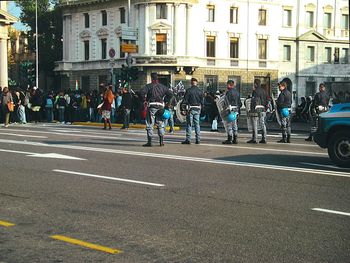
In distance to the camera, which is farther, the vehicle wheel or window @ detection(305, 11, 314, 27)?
window @ detection(305, 11, 314, 27)

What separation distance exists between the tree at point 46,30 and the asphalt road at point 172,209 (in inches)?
2471

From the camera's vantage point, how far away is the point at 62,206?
7.26 m

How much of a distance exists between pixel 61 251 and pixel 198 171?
538cm

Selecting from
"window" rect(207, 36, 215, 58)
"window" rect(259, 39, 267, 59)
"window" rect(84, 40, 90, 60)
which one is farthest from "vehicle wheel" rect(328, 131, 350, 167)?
"window" rect(84, 40, 90, 60)

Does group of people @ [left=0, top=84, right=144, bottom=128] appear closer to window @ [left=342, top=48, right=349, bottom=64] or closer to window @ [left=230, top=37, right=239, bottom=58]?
window @ [left=230, top=37, right=239, bottom=58]

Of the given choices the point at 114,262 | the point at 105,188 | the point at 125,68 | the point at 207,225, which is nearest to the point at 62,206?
the point at 105,188

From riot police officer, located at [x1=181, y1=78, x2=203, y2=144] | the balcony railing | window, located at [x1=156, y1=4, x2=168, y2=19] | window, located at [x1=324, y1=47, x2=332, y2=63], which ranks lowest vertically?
riot police officer, located at [x1=181, y1=78, x2=203, y2=144]

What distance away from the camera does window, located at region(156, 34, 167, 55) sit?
57.4 m

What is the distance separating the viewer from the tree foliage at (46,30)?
241 feet

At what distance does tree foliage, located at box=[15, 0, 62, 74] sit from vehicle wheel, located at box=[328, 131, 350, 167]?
64.9 m

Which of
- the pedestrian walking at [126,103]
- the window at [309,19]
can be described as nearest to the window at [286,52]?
the window at [309,19]

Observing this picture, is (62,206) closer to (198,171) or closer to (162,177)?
(162,177)

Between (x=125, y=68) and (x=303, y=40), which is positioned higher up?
(x=303, y=40)

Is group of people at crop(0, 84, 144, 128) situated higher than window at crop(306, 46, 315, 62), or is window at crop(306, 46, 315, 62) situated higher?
window at crop(306, 46, 315, 62)
